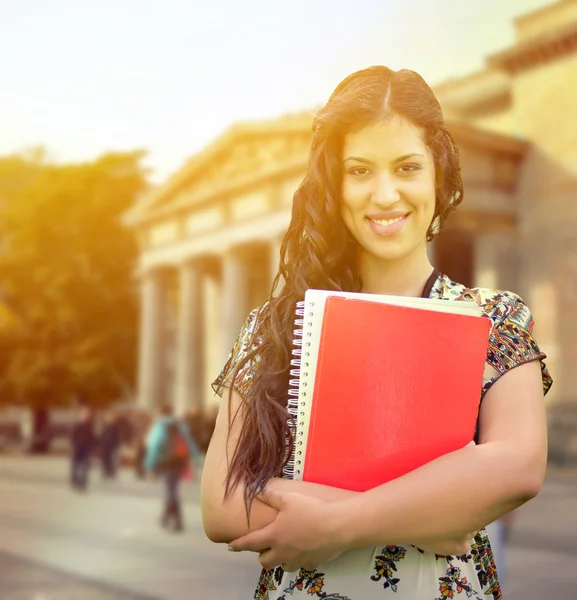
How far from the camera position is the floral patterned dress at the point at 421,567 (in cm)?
148

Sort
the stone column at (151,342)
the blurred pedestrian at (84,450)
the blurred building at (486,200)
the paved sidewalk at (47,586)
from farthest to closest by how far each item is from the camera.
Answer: the stone column at (151,342)
the blurred building at (486,200)
the blurred pedestrian at (84,450)
the paved sidewalk at (47,586)

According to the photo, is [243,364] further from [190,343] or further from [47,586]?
[190,343]

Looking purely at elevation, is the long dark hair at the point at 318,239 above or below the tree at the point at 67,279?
below

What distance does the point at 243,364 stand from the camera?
63.4 inches

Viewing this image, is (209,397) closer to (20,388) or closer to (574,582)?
(20,388)

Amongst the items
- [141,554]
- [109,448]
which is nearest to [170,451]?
[141,554]

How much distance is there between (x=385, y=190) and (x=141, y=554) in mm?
8390

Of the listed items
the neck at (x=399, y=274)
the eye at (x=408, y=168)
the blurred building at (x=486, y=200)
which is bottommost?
the neck at (x=399, y=274)

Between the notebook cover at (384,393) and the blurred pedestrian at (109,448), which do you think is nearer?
the notebook cover at (384,393)

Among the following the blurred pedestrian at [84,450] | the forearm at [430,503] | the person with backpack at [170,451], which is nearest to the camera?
the forearm at [430,503]

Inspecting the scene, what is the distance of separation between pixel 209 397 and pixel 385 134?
31850 millimetres

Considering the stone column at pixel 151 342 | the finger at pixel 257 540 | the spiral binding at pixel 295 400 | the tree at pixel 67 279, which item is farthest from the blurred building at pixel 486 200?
the finger at pixel 257 540

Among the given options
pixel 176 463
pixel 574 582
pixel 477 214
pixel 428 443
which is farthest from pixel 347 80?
pixel 477 214

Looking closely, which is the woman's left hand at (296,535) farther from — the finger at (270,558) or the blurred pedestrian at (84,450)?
the blurred pedestrian at (84,450)
